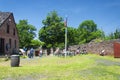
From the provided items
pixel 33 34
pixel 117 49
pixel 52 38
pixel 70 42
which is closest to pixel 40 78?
pixel 117 49

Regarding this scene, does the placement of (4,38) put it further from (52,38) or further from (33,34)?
(33,34)

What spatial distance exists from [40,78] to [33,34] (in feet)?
260

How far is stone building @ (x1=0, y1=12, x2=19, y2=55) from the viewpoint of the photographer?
48047 mm

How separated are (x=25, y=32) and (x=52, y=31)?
20.7 metres

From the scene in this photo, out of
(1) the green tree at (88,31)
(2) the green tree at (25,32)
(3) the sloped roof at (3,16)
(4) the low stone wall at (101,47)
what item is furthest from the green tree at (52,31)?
(1) the green tree at (88,31)

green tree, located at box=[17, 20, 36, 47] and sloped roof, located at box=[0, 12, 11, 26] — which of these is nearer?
sloped roof, located at box=[0, 12, 11, 26]

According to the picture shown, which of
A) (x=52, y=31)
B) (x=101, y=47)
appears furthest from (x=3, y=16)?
(x=52, y=31)

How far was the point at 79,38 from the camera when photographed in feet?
364

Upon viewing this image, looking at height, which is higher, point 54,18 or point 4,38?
point 54,18

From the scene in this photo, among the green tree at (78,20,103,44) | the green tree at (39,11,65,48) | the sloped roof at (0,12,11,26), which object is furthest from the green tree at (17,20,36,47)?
the sloped roof at (0,12,11,26)

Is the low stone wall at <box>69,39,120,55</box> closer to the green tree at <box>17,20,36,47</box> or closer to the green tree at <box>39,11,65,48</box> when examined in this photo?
the green tree at <box>39,11,65,48</box>

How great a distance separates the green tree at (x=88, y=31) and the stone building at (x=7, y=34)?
5690 centimetres

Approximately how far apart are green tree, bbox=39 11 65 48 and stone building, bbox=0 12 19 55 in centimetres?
1750

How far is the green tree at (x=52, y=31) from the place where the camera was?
7319 cm
